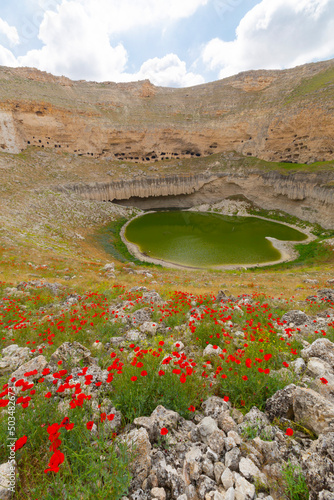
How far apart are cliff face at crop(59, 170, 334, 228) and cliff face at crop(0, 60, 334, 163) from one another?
7298 millimetres

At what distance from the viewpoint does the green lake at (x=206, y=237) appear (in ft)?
95.0

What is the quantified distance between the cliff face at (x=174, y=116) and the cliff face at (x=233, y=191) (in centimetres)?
730

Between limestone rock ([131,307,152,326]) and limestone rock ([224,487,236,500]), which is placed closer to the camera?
limestone rock ([224,487,236,500])

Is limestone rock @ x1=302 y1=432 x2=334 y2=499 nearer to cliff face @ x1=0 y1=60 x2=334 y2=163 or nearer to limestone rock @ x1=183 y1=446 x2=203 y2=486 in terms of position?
limestone rock @ x1=183 y1=446 x2=203 y2=486

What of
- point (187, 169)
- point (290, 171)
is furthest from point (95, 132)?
point (290, 171)

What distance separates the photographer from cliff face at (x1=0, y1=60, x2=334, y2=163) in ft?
136

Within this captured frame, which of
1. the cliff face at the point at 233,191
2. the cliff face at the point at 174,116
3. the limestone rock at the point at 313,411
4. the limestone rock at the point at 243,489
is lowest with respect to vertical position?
the limestone rock at the point at 243,489

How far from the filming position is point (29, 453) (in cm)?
236

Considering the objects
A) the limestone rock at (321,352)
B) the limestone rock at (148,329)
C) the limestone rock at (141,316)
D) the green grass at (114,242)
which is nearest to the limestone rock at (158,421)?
the limestone rock at (148,329)

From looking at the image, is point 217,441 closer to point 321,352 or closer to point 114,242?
point 321,352

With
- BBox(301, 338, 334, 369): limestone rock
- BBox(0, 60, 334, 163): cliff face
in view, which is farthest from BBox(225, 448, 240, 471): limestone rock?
BBox(0, 60, 334, 163): cliff face

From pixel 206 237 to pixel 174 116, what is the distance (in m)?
38.8

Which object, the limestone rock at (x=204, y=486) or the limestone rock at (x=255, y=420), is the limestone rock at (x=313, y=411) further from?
the limestone rock at (x=204, y=486)

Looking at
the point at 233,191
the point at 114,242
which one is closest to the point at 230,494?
the point at 114,242
